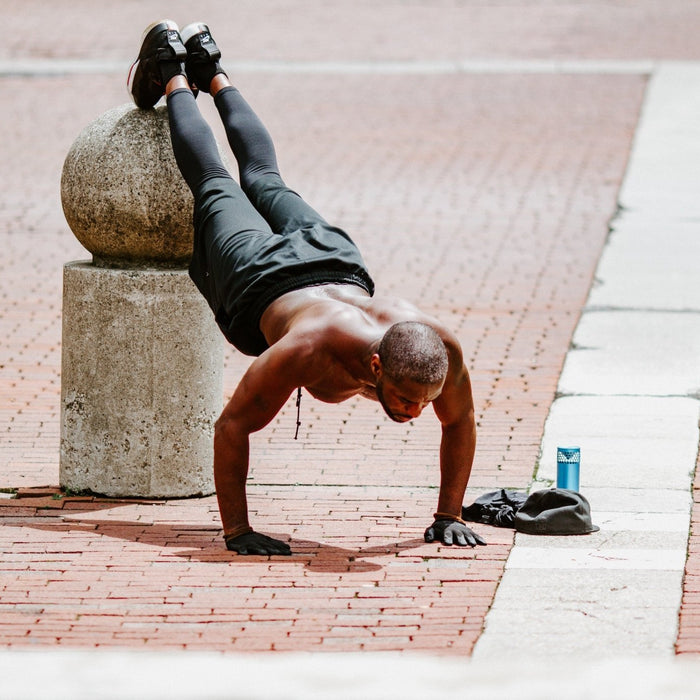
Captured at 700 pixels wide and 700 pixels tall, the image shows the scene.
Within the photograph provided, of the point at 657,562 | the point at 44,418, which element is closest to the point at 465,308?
the point at 44,418

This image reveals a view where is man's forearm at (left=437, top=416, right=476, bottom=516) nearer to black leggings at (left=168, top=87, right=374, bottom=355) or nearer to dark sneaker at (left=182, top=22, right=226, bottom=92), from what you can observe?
black leggings at (left=168, top=87, right=374, bottom=355)

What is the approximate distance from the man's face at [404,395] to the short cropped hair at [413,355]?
2 centimetres

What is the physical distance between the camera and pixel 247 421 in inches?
217

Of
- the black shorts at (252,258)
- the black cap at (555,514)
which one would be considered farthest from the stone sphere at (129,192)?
the black cap at (555,514)

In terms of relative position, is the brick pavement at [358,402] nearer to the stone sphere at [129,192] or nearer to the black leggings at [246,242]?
the black leggings at [246,242]

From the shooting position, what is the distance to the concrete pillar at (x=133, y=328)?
20.8 feet

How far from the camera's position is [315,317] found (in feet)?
18.1

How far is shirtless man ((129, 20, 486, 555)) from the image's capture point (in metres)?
5.29

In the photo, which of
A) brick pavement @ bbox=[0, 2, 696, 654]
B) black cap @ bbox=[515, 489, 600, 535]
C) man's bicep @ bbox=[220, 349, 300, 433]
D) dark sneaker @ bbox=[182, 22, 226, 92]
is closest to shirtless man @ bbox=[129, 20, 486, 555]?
man's bicep @ bbox=[220, 349, 300, 433]

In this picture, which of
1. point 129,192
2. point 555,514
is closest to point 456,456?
point 555,514

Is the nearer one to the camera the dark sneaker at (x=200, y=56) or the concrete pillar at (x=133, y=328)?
the concrete pillar at (x=133, y=328)

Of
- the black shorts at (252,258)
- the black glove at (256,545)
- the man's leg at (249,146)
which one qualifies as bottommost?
the black glove at (256,545)

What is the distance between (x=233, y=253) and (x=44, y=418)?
2278 mm

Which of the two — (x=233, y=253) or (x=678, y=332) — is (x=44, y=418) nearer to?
(x=233, y=253)
